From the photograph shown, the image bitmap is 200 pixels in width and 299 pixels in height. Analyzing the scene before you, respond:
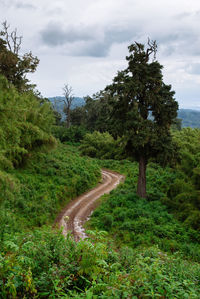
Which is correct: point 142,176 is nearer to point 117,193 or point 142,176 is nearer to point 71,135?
point 117,193

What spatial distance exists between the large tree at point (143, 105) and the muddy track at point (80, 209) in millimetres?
5881

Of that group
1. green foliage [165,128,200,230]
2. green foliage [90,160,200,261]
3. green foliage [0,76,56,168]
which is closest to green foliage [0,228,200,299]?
green foliage [0,76,56,168]

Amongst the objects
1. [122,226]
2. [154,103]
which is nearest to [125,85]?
[154,103]

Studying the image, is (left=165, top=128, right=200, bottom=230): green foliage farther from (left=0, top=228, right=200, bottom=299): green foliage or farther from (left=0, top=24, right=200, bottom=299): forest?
(left=0, top=228, right=200, bottom=299): green foliage

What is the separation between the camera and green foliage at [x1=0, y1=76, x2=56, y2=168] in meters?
8.54

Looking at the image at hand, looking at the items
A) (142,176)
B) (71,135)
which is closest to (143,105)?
(142,176)

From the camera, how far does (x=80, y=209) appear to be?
18312mm

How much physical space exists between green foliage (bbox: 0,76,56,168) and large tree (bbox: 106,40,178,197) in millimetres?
6285

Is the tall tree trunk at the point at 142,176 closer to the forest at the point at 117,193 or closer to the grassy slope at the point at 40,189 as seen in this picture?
the forest at the point at 117,193

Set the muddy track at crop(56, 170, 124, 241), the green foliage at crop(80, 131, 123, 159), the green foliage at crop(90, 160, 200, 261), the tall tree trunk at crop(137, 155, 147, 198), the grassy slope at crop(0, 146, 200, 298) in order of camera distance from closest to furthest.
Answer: the grassy slope at crop(0, 146, 200, 298), the green foliage at crop(90, 160, 200, 261), the muddy track at crop(56, 170, 124, 241), the tall tree trunk at crop(137, 155, 147, 198), the green foliage at crop(80, 131, 123, 159)

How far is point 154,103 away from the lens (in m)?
17.0

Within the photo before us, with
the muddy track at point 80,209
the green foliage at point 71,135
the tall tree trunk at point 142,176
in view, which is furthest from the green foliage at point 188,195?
the green foliage at point 71,135

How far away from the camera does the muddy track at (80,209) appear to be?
48.0 feet

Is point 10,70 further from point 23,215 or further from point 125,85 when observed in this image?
point 23,215
